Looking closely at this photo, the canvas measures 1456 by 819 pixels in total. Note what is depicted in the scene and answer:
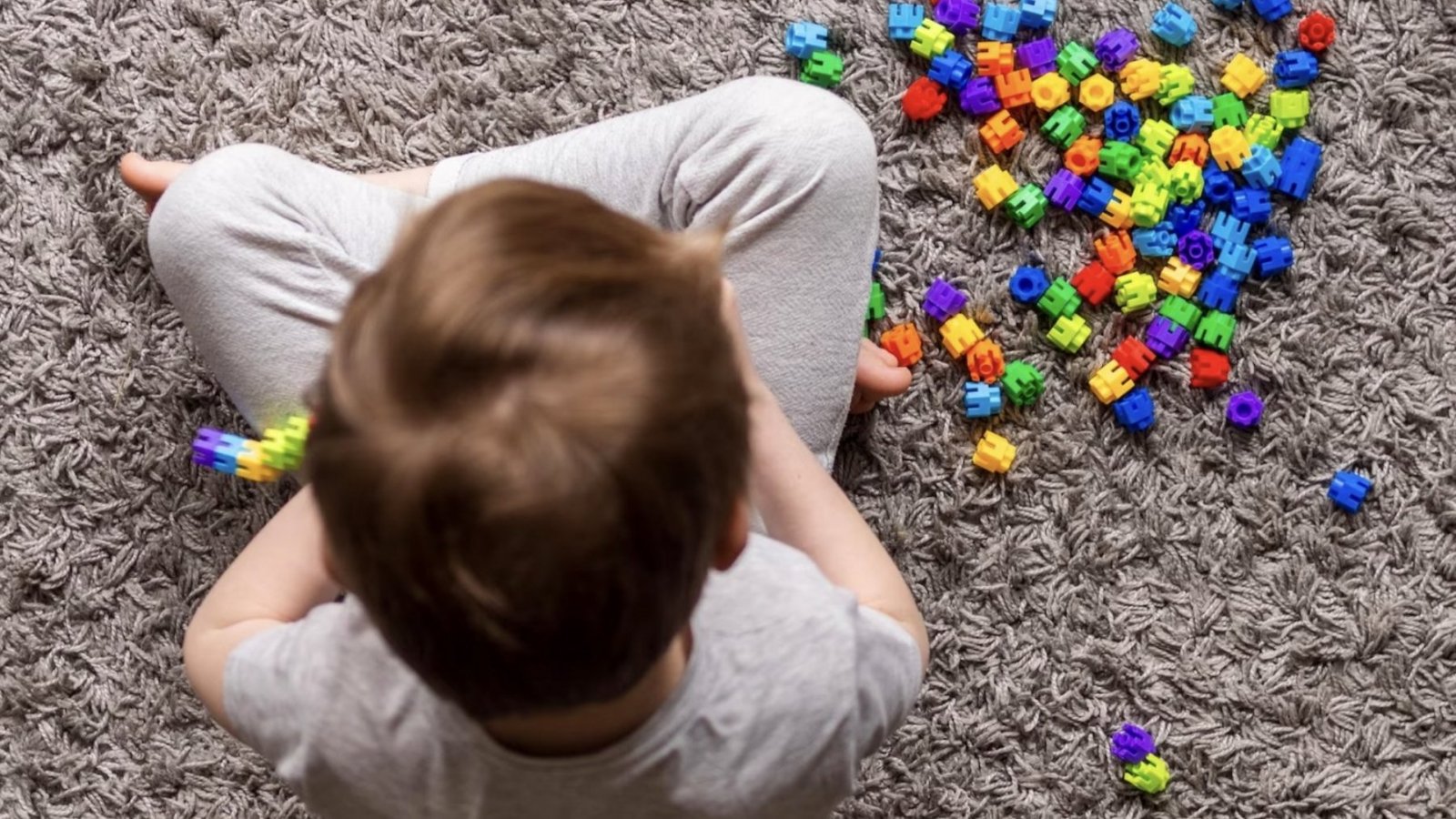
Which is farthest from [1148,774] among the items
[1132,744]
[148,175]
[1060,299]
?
[148,175]

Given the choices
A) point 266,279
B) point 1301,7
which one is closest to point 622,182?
point 266,279

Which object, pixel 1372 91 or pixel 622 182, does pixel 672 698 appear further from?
pixel 1372 91

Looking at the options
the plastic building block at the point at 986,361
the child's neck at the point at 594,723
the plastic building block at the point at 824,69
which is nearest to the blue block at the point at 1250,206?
the plastic building block at the point at 986,361

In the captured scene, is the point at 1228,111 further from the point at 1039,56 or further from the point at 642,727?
the point at 642,727

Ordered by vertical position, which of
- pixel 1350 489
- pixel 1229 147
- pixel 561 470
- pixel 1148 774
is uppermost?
pixel 561 470

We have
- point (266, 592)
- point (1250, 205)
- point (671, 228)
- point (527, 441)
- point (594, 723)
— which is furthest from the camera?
point (1250, 205)

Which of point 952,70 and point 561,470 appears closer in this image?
point 561,470

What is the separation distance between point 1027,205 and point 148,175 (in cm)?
65

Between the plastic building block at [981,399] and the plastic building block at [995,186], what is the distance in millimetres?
140

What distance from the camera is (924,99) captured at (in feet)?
3.24

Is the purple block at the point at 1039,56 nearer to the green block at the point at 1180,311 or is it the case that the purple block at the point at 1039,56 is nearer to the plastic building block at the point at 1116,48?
the plastic building block at the point at 1116,48

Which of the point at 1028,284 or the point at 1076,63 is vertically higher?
the point at 1076,63

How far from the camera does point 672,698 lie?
2.00ft

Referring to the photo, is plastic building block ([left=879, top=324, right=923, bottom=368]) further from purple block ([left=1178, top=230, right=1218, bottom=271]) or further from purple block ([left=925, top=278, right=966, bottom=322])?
purple block ([left=1178, top=230, right=1218, bottom=271])
